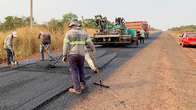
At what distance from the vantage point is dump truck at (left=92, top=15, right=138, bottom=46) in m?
25.5

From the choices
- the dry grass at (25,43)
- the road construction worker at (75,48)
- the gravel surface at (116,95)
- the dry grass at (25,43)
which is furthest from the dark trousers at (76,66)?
the dry grass at (25,43)

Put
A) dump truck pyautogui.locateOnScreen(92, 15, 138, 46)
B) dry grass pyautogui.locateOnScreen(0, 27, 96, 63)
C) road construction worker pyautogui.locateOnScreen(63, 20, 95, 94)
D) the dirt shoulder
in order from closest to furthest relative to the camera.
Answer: the dirt shoulder
road construction worker pyautogui.locateOnScreen(63, 20, 95, 94)
dry grass pyautogui.locateOnScreen(0, 27, 96, 63)
dump truck pyautogui.locateOnScreen(92, 15, 138, 46)

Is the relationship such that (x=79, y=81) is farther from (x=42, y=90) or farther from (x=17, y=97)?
(x=17, y=97)

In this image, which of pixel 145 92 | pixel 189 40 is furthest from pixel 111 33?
pixel 145 92

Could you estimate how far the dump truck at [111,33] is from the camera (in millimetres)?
25469

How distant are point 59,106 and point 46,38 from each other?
9733 mm

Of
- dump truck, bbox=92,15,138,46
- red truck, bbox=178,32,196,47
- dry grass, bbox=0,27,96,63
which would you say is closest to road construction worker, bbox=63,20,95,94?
dry grass, bbox=0,27,96,63

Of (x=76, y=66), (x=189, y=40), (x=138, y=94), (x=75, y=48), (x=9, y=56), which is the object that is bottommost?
(x=138, y=94)

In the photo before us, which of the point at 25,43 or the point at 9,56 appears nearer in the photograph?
the point at 9,56

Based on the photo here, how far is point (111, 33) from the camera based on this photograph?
84.5 feet

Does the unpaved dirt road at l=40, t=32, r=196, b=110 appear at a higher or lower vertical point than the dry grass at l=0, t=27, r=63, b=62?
lower

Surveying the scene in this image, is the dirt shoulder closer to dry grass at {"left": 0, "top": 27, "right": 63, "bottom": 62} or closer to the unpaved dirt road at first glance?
the unpaved dirt road

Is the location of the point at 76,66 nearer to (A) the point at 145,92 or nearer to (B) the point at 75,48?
(B) the point at 75,48

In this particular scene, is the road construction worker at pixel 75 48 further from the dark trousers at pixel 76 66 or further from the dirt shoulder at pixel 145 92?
the dirt shoulder at pixel 145 92
